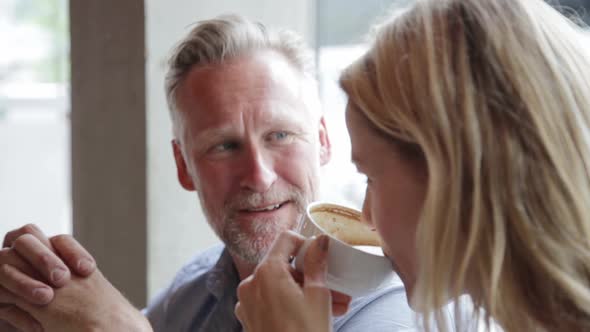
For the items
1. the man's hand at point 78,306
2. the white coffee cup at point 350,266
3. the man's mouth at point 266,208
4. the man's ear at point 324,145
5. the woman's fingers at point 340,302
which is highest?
the white coffee cup at point 350,266

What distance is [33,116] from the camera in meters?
5.09

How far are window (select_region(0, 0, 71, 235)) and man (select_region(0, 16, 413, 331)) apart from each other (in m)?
3.40

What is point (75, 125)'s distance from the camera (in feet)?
7.70

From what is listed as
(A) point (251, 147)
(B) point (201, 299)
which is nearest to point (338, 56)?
(A) point (251, 147)

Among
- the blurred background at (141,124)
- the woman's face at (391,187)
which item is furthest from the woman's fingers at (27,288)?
the blurred background at (141,124)

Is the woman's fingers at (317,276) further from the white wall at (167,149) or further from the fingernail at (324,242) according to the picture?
the white wall at (167,149)

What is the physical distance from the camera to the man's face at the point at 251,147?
1572mm

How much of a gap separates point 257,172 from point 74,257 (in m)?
0.41

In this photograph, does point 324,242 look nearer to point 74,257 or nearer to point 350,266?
point 350,266

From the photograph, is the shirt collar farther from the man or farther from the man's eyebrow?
the man's eyebrow

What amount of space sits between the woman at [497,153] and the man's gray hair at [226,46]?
2.44 ft

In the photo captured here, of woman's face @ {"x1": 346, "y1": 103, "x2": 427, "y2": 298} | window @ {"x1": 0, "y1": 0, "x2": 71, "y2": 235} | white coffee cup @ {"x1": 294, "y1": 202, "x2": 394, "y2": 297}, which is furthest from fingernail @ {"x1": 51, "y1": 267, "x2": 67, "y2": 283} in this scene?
window @ {"x1": 0, "y1": 0, "x2": 71, "y2": 235}

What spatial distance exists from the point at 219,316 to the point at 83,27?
43.3 inches

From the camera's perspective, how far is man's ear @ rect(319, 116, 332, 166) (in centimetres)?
177
